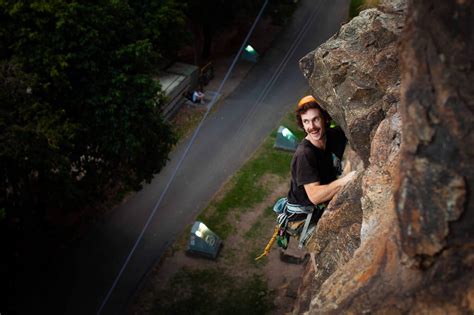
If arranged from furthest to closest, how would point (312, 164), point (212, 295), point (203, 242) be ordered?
point (203, 242), point (212, 295), point (312, 164)

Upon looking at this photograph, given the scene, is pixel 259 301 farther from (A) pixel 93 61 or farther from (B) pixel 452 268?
(B) pixel 452 268

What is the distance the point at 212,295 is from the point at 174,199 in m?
6.86

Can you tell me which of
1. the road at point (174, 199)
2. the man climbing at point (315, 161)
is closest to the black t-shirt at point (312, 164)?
the man climbing at point (315, 161)

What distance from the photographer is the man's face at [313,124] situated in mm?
12203

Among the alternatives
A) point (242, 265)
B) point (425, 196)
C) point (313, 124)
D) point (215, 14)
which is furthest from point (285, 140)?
point (425, 196)

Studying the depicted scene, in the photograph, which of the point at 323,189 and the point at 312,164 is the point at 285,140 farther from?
the point at 312,164

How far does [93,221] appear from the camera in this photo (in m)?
28.4

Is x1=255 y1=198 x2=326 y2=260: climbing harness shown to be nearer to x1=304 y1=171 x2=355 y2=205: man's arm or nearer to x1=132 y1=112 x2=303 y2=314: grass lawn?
x1=304 y1=171 x2=355 y2=205: man's arm

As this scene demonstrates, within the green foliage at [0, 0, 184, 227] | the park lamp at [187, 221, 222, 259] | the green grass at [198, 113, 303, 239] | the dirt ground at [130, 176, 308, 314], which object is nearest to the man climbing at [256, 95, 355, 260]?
the green foliage at [0, 0, 184, 227]

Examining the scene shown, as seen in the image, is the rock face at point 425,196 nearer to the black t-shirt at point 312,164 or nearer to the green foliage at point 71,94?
the black t-shirt at point 312,164

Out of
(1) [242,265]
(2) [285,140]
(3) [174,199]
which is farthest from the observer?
(2) [285,140]

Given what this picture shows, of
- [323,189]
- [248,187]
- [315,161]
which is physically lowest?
[323,189]

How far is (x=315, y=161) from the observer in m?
11.9

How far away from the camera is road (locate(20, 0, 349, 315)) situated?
969 inches
